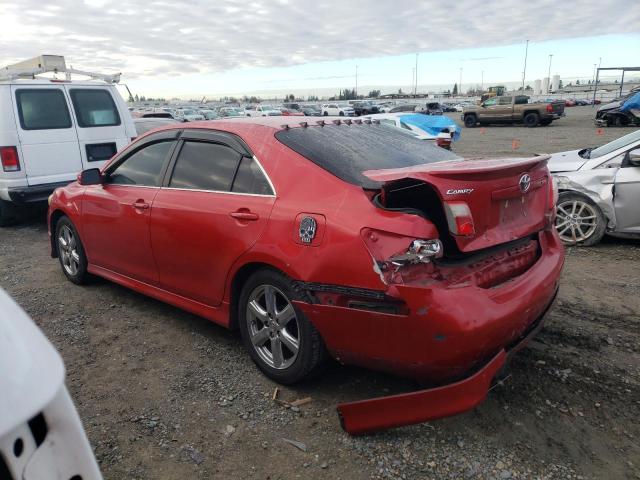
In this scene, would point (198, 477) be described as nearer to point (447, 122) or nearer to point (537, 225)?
point (537, 225)

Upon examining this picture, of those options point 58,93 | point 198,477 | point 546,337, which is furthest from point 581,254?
point 58,93

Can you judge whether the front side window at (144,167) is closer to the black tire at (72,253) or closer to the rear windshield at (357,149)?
the black tire at (72,253)

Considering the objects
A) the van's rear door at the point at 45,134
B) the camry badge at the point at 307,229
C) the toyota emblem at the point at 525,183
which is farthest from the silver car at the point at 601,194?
the van's rear door at the point at 45,134

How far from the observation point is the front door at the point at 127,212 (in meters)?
4.00

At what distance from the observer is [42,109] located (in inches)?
296

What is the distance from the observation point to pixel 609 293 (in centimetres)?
462

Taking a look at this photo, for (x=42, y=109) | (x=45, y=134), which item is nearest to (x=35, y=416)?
(x=45, y=134)


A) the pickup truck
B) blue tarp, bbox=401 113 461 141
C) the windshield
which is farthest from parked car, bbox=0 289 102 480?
the pickup truck

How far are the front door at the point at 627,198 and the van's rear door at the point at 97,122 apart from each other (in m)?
7.14

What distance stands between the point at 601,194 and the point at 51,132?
7.35 m

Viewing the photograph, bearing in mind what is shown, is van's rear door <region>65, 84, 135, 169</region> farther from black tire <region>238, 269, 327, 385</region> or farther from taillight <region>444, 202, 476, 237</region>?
taillight <region>444, 202, 476, 237</region>

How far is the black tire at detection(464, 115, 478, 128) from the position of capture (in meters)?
32.1

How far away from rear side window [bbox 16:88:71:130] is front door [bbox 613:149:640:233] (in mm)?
7426

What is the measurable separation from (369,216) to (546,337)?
198cm
